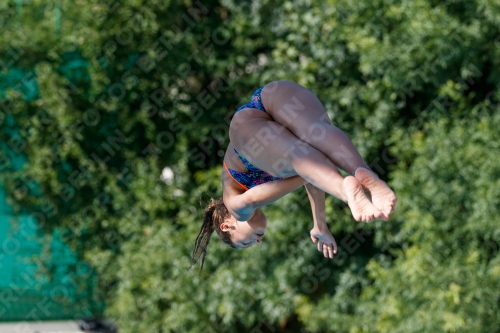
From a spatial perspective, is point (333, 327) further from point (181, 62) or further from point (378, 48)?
point (181, 62)

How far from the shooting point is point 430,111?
7.25m

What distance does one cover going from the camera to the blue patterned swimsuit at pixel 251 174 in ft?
11.9

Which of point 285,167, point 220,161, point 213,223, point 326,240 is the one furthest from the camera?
point 220,161

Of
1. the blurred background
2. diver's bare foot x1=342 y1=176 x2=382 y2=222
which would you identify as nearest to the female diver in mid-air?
diver's bare foot x1=342 y1=176 x2=382 y2=222

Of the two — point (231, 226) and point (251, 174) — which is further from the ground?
point (251, 174)

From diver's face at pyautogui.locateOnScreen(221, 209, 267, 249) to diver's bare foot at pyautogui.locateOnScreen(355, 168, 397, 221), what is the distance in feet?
2.96

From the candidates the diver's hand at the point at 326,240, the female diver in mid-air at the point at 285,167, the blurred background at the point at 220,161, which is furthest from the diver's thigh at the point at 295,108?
the blurred background at the point at 220,161

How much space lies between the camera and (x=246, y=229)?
378 cm

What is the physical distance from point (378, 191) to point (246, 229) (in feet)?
3.29

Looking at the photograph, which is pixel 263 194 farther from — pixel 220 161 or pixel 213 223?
pixel 220 161

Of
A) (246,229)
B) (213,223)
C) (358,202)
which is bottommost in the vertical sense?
(213,223)

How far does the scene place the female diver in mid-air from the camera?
2963 millimetres

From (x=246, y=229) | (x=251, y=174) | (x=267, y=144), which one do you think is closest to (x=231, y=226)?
(x=246, y=229)

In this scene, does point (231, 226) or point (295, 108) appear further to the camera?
point (231, 226)
